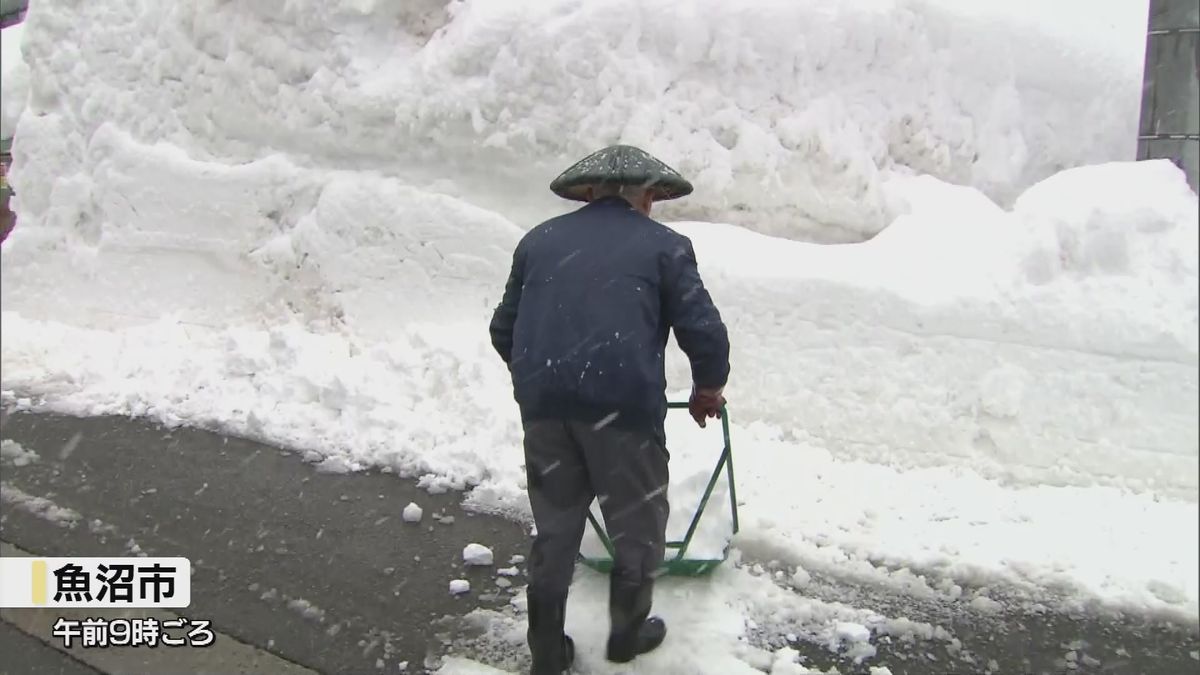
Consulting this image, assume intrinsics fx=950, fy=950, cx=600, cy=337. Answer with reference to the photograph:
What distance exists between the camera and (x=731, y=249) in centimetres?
609

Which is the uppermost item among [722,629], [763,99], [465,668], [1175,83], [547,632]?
[763,99]

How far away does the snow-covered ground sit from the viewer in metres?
4.43

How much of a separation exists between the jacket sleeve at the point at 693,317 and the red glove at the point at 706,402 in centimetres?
6

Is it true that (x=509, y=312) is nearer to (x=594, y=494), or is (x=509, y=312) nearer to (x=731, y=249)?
(x=594, y=494)

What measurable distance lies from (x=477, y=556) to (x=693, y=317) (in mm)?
1731

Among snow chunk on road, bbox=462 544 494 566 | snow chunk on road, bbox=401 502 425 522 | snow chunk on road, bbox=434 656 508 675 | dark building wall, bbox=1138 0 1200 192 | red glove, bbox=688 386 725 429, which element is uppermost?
dark building wall, bbox=1138 0 1200 192

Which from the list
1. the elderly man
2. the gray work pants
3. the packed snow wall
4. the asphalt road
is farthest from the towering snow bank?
the gray work pants

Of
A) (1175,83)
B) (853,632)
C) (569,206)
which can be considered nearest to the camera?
(853,632)

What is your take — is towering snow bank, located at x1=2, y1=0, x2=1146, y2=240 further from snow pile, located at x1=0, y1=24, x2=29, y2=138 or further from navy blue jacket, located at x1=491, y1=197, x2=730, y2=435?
snow pile, located at x1=0, y1=24, x2=29, y2=138

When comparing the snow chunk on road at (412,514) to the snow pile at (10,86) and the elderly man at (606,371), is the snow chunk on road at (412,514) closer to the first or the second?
the elderly man at (606,371)

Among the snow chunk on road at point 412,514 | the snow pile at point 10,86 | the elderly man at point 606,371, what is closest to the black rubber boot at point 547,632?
the elderly man at point 606,371

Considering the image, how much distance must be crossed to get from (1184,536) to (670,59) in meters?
4.63

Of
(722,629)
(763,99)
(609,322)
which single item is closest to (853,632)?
(722,629)

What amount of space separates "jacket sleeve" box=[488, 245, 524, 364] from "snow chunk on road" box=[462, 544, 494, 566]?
1.17 m
